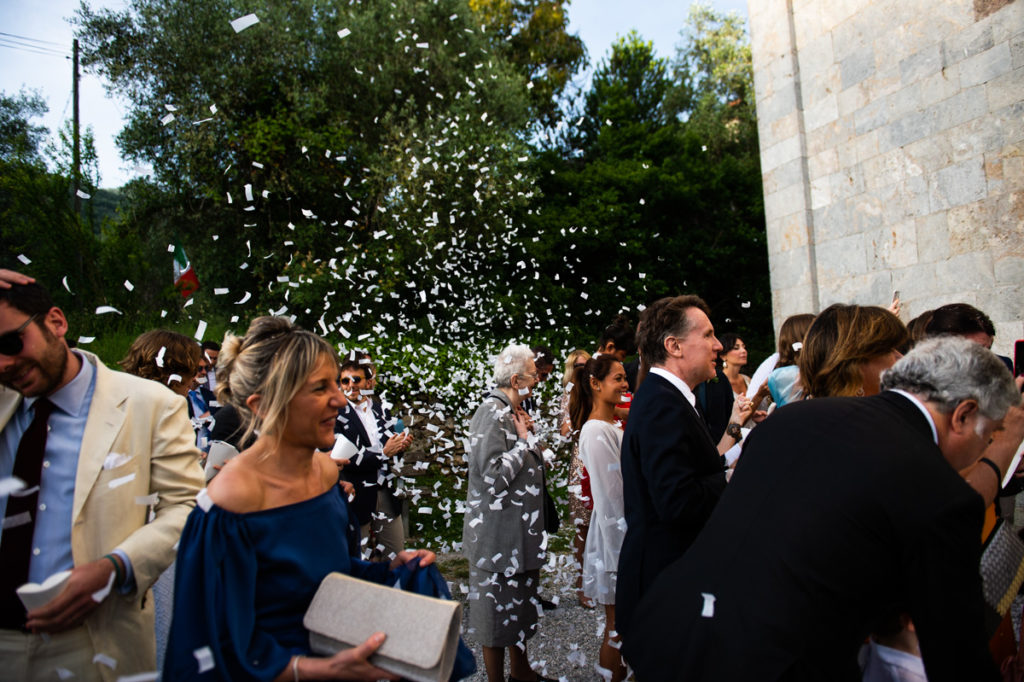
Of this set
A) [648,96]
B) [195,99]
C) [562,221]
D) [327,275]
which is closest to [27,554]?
[327,275]

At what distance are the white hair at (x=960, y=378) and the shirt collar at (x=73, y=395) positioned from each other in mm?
2844

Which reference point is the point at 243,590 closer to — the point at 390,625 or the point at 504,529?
the point at 390,625

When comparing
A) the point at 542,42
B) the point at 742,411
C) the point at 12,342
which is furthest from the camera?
the point at 542,42

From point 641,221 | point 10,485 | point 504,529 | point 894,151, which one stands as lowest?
point 504,529

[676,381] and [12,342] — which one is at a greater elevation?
[12,342]

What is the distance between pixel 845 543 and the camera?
6.39 ft

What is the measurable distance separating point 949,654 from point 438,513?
7931 mm

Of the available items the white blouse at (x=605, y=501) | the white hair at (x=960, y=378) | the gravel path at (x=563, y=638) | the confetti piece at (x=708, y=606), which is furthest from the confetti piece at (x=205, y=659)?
the white blouse at (x=605, y=501)

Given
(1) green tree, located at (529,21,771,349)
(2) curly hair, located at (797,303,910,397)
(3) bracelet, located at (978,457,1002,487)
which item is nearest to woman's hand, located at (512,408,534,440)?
(2) curly hair, located at (797,303,910,397)

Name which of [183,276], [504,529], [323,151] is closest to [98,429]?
[504,529]

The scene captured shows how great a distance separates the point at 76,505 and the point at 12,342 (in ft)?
1.94

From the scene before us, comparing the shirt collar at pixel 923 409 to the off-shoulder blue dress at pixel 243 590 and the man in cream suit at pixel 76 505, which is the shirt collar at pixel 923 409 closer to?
the off-shoulder blue dress at pixel 243 590

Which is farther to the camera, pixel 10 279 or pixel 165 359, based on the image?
pixel 165 359

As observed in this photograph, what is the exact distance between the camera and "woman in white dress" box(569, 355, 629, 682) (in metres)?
4.39
